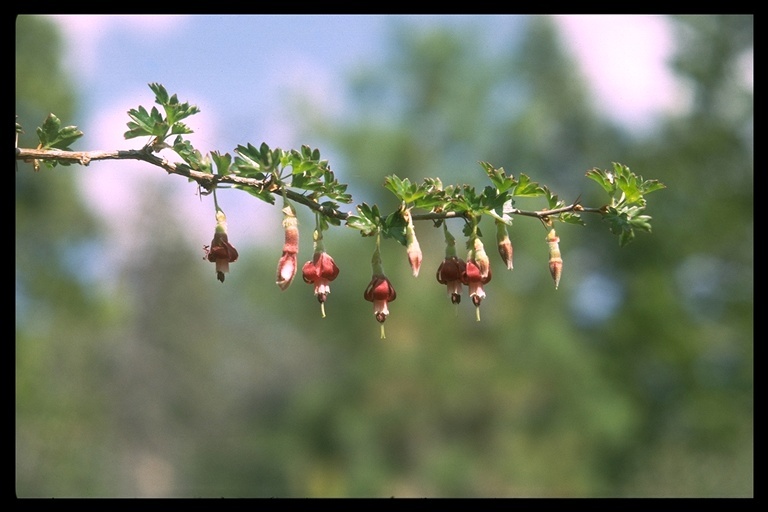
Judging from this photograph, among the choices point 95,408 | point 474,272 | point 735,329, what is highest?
point 474,272

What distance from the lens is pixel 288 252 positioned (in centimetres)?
235

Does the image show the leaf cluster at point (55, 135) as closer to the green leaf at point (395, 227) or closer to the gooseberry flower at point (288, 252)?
the gooseberry flower at point (288, 252)

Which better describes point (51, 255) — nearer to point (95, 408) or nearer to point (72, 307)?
point (72, 307)

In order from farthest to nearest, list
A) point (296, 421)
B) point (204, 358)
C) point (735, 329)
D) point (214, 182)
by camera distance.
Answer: point (204, 358), point (296, 421), point (735, 329), point (214, 182)

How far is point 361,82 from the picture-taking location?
71.9 feet

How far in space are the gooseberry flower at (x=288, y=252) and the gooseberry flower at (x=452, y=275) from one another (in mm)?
376

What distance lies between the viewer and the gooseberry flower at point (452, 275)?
7.74 feet

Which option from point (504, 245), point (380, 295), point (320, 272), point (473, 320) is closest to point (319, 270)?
point (320, 272)

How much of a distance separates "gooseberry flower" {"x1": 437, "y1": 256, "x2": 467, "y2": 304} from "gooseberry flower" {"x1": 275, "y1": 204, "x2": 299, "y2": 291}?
0.38 m

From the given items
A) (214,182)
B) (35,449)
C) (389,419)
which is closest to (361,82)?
(389,419)

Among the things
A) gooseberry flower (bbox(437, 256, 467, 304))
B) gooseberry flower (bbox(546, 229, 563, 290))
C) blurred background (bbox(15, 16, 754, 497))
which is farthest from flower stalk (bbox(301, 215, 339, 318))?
blurred background (bbox(15, 16, 754, 497))

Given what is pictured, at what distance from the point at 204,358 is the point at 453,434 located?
1588cm

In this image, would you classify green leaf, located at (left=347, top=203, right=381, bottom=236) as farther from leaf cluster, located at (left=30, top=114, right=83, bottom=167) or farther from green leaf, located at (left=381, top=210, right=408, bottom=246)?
leaf cluster, located at (left=30, top=114, right=83, bottom=167)

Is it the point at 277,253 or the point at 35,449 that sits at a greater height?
the point at 277,253
